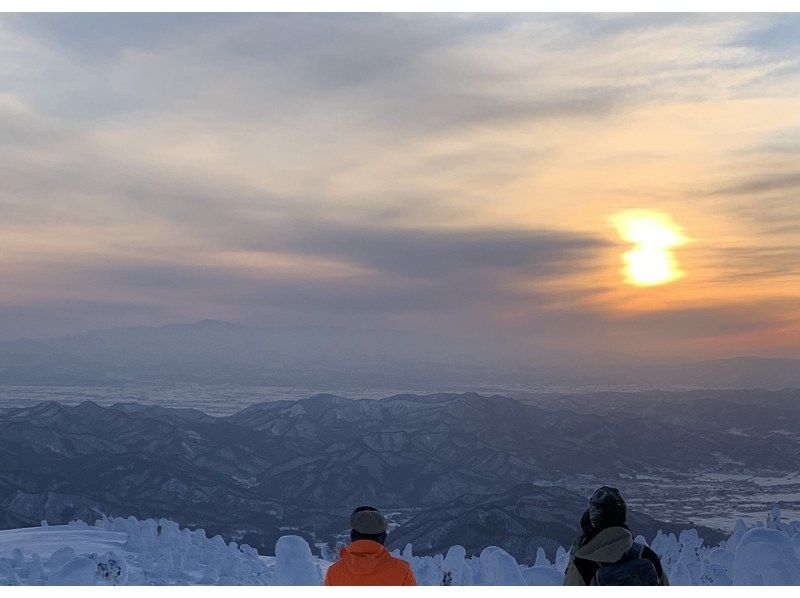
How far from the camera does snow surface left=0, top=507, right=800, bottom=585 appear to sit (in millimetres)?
18438

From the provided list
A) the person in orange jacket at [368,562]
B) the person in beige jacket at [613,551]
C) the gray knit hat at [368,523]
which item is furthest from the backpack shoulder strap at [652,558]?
the gray knit hat at [368,523]

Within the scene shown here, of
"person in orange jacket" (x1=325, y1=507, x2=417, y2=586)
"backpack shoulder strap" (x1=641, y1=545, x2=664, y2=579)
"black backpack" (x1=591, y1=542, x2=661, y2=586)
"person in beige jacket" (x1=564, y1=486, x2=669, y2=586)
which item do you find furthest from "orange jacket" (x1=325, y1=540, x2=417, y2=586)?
"backpack shoulder strap" (x1=641, y1=545, x2=664, y2=579)

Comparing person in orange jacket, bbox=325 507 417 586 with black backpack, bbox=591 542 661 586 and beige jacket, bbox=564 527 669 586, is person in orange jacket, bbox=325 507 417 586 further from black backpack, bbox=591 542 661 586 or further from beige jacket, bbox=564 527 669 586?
black backpack, bbox=591 542 661 586

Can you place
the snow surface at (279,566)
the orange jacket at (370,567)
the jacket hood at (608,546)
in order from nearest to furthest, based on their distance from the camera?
1. the jacket hood at (608,546)
2. the orange jacket at (370,567)
3. the snow surface at (279,566)

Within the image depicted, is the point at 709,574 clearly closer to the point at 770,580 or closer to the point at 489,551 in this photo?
the point at 770,580

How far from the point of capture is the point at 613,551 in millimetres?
6652

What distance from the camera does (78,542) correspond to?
107 ft

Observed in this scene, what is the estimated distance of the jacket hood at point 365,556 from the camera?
7.56 metres

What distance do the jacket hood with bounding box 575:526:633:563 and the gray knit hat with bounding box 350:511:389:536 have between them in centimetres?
199

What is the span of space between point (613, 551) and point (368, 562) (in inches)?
93.7

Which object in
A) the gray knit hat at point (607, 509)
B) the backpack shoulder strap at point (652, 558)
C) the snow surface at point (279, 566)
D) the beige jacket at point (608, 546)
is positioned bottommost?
the snow surface at point (279, 566)

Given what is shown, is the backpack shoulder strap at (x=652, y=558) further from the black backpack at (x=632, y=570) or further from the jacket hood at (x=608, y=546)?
the jacket hood at (x=608, y=546)

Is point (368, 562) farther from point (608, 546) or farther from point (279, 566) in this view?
point (279, 566)
